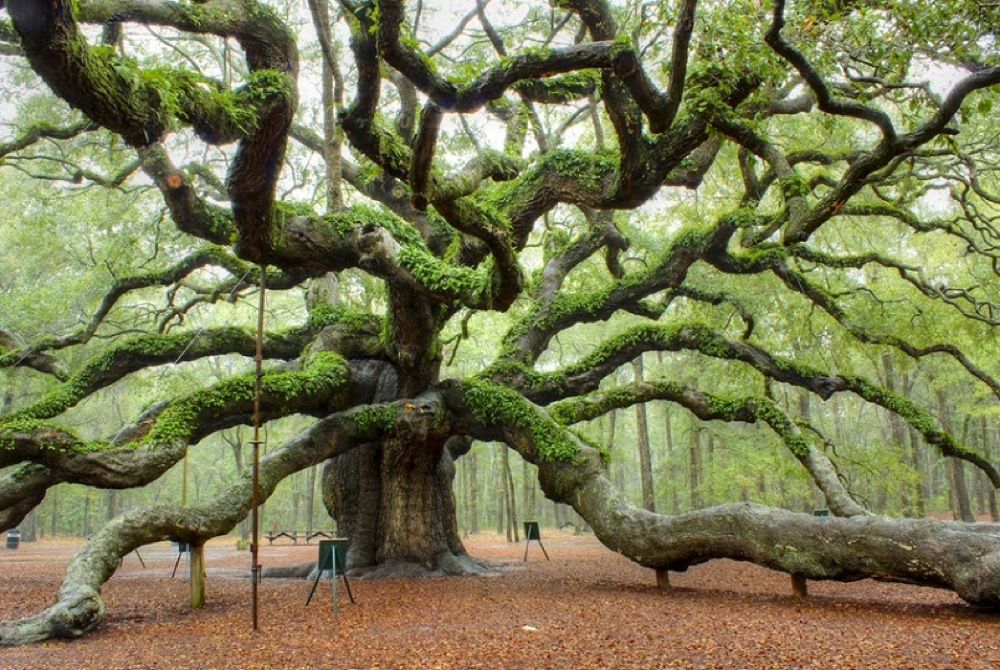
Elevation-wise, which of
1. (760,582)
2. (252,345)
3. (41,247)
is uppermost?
(41,247)

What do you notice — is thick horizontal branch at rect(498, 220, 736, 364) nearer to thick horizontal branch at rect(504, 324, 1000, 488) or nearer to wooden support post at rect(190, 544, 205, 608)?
thick horizontal branch at rect(504, 324, 1000, 488)

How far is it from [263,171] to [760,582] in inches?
311

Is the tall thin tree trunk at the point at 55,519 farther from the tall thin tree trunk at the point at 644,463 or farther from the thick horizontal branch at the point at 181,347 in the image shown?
the tall thin tree trunk at the point at 644,463

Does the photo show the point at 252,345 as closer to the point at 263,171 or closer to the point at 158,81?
the point at 263,171

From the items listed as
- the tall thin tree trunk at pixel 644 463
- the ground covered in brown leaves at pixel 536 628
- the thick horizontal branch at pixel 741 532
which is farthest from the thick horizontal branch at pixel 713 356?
the tall thin tree trunk at pixel 644 463

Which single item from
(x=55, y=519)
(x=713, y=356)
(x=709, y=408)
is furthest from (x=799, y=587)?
(x=55, y=519)

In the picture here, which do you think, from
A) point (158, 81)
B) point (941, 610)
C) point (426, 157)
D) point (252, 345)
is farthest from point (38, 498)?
point (941, 610)

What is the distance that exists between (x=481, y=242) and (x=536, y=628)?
5.22 meters

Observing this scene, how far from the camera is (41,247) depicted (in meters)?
13.5

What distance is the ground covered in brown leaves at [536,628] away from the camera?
4.18 meters

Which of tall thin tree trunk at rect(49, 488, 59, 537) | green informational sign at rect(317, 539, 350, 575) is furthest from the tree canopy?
tall thin tree trunk at rect(49, 488, 59, 537)

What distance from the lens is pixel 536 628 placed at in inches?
202

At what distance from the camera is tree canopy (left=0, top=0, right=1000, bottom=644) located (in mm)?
5160

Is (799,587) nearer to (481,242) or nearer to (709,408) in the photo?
(709,408)
